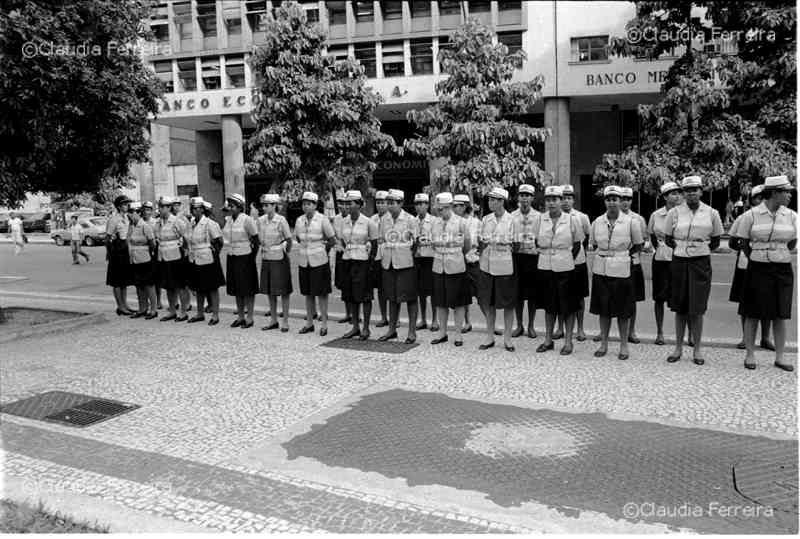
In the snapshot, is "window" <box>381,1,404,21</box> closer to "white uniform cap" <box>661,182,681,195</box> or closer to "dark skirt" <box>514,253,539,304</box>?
"dark skirt" <box>514,253,539,304</box>

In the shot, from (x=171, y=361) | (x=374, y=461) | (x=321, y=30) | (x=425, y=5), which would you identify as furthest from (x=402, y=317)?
(x=425, y=5)

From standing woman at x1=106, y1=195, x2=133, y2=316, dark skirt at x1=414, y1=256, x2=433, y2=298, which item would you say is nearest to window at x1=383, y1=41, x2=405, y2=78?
standing woman at x1=106, y1=195, x2=133, y2=316

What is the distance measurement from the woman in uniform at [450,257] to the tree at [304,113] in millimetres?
8918

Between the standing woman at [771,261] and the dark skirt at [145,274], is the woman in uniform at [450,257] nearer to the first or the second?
the standing woman at [771,261]

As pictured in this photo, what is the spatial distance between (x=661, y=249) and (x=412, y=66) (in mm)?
22324

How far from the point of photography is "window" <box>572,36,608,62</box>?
26.7m

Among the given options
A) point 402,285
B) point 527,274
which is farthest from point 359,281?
point 527,274

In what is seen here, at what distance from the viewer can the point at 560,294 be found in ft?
26.7

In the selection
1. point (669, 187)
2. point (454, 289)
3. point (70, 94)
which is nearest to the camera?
point (669, 187)

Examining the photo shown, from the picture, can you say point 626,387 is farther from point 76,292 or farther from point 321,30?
point 321,30

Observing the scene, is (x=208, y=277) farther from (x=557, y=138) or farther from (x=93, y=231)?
(x=93, y=231)

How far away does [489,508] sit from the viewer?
13.7 feet

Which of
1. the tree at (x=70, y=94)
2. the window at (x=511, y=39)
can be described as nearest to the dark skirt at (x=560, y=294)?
the tree at (x=70, y=94)

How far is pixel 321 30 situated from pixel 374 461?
15.0m
